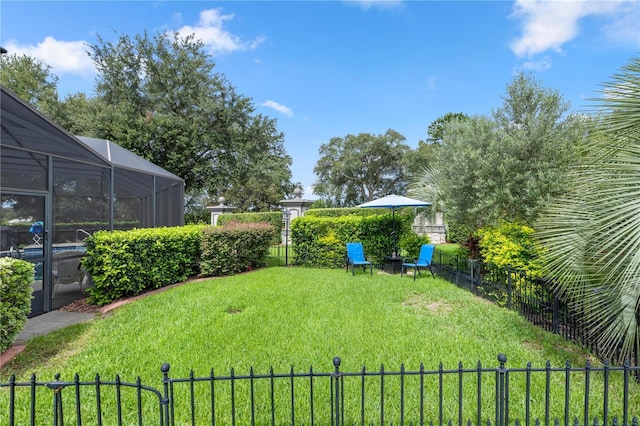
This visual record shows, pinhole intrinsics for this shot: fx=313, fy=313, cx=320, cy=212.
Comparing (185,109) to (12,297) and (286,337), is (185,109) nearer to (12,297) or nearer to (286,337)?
(12,297)

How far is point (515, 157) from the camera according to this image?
292 inches

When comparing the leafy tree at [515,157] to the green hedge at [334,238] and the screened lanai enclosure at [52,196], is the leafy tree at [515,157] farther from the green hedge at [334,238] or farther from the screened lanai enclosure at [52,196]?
the screened lanai enclosure at [52,196]

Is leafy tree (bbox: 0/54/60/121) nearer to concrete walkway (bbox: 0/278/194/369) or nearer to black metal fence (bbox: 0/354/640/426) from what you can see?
concrete walkway (bbox: 0/278/194/369)

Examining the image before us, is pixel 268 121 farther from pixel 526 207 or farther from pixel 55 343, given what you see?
pixel 55 343

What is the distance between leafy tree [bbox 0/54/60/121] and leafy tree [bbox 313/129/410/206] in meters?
23.2

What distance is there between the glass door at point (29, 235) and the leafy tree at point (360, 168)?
2830cm

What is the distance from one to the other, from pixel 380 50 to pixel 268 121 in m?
11.0

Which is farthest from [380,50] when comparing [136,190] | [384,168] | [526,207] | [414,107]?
[384,168]

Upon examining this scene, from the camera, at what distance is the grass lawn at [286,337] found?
11.5 ft

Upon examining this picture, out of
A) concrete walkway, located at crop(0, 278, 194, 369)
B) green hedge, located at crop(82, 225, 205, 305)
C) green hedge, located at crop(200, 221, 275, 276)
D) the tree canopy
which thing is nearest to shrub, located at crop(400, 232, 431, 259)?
green hedge, located at crop(200, 221, 275, 276)

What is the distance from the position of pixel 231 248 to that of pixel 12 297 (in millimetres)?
4954

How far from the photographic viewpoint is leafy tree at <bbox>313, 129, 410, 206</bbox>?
32.2 meters

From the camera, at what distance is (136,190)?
29.1ft

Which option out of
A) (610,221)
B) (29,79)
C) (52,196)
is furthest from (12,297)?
(29,79)
